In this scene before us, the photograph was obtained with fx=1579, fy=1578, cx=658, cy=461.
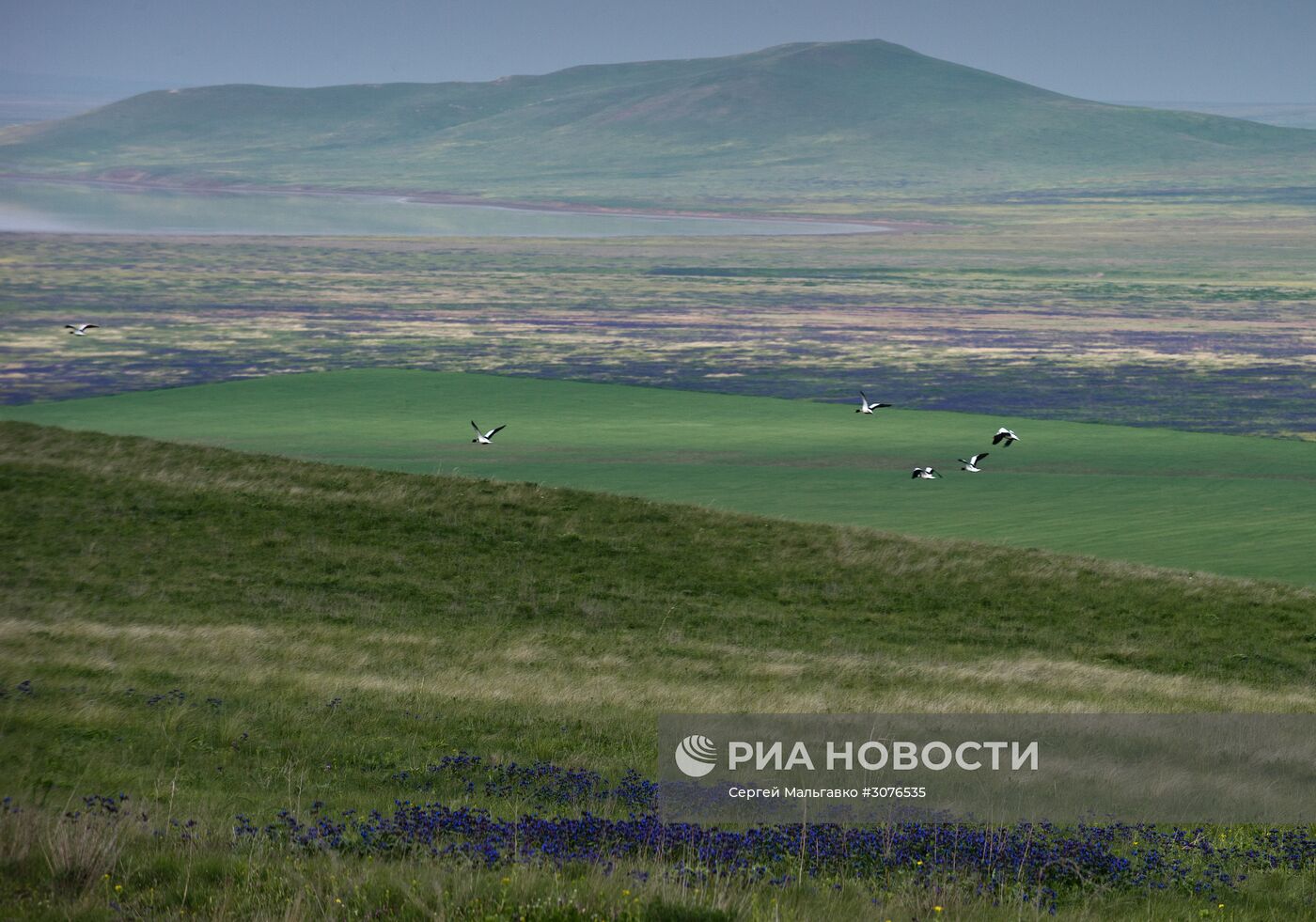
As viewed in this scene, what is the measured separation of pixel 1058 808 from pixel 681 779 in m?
3.50

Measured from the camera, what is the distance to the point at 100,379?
10075 cm

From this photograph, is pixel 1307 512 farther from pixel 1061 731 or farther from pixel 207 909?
pixel 207 909

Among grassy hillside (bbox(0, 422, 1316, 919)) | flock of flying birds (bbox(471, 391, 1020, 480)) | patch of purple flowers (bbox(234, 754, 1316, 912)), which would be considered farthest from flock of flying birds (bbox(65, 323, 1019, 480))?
patch of purple flowers (bbox(234, 754, 1316, 912))

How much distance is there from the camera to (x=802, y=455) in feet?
233

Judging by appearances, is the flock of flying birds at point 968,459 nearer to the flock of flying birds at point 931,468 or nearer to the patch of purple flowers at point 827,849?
the flock of flying birds at point 931,468

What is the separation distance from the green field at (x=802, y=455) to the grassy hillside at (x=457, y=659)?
8.93 m

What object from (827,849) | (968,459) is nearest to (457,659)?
(827,849)

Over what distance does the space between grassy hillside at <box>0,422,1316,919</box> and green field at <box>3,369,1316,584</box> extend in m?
8.93

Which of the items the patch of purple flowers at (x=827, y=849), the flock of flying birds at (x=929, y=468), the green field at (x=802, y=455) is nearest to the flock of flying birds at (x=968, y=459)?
the flock of flying birds at (x=929, y=468)

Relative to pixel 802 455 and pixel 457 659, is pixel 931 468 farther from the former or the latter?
pixel 457 659

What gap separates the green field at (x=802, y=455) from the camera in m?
52.6

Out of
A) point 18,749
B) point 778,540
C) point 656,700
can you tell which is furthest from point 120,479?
point 18,749

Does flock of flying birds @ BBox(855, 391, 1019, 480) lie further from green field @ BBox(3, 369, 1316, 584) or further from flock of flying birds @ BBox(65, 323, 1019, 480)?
green field @ BBox(3, 369, 1316, 584)

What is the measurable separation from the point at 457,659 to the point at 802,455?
47.1 meters
